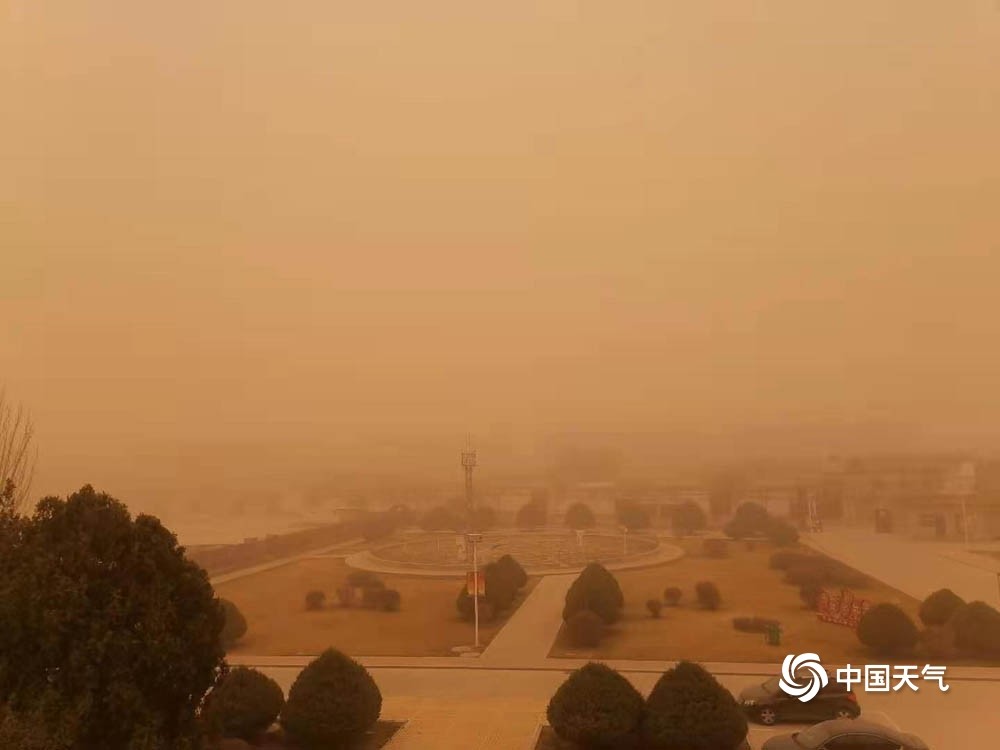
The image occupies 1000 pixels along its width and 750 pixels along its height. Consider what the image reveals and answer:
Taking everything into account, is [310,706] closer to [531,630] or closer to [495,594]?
[531,630]

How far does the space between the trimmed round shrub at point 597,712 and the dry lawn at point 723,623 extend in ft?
18.6

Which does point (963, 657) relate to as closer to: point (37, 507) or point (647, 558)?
point (647, 558)

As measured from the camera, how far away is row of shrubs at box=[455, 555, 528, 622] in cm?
1898

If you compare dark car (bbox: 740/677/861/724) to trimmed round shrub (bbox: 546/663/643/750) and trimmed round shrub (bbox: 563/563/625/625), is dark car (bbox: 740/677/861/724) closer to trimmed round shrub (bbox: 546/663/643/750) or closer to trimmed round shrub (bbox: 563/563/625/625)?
trimmed round shrub (bbox: 546/663/643/750)

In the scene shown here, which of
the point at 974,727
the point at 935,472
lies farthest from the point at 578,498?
the point at 974,727

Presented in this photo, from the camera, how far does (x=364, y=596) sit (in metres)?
21.0

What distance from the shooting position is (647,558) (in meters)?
26.4

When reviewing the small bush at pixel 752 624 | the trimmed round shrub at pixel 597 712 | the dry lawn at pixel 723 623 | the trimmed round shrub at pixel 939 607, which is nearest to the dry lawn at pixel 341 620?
the dry lawn at pixel 723 623

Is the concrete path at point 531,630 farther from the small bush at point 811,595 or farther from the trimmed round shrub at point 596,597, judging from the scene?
the small bush at point 811,595

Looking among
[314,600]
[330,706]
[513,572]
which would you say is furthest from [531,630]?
[330,706]

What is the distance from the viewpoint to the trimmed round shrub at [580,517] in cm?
3325

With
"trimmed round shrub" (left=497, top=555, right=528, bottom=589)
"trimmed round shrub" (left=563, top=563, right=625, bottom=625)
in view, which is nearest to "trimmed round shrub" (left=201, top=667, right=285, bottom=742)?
"trimmed round shrub" (left=563, top=563, right=625, bottom=625)

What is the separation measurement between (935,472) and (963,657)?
15.0 metres

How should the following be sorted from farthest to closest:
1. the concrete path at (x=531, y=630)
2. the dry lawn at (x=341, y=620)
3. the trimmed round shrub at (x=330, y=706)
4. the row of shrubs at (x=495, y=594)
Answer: the row of shrubs at (x=495, y=594) < the dry lawn at (x=341, y=620) < the concrete path at (x=531, y=630) < the trimmed round shrub at (x=330, y=706)
